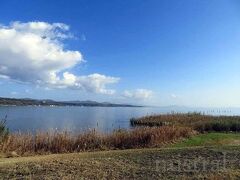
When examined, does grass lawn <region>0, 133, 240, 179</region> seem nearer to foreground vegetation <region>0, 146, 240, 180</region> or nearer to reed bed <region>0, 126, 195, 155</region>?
foreground vegetation <region>0, 146, 240, 180</region>

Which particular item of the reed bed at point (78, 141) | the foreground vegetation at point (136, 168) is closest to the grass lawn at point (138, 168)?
the foreground vegetation at point (136, 168)

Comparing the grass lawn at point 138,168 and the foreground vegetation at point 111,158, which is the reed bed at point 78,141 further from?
the grass lawn at point 138,168

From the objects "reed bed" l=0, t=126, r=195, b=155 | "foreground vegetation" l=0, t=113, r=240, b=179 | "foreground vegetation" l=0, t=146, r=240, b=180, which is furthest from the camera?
"reed bed" l=0, t=126, r=195, b=155

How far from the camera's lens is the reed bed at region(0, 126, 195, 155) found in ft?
52.8

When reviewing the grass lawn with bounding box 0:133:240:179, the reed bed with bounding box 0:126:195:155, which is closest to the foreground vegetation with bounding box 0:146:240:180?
the grass lawn with bounding box 0:133:240:179

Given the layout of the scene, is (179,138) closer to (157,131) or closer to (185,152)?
(157,131)

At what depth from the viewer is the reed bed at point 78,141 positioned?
1610cm

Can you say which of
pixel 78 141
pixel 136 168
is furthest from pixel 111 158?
pixel 78 141

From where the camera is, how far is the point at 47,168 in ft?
33.2

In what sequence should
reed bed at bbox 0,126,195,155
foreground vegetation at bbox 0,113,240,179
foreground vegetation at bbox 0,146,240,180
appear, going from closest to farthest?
foreground vegetation at bbox 0,146,240,180
foreground vegetation at bbox 0,113,240,179
reed bed at bbox 0,126,195,155

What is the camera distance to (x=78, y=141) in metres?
17.3

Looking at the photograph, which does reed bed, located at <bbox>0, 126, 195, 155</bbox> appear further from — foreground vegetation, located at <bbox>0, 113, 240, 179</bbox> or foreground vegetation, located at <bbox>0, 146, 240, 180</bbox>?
foreground vegetation, located at <bbox>0, 146, 240, 180</bbox>

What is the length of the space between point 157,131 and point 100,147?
3.60 m

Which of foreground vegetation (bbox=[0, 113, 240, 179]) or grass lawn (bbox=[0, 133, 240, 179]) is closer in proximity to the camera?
grass lawn (bbox=[0, 133, 240, 179])
